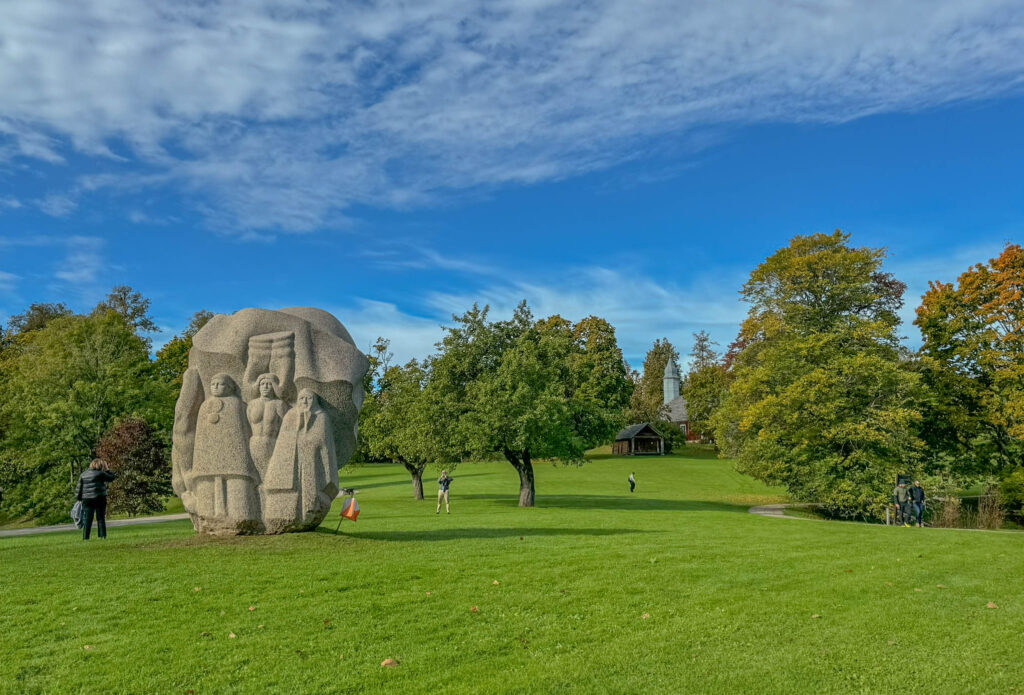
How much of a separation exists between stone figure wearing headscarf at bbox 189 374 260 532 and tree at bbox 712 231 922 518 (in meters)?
24.9

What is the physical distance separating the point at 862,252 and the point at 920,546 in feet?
76.6

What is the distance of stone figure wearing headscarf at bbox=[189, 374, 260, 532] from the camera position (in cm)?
1427

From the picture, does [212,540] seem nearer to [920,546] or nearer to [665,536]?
[665,536]

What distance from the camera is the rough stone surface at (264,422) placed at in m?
14.3

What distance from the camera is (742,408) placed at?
36.9m

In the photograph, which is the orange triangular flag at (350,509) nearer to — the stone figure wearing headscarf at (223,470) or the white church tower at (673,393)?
the stone figure wearing headscarf at (223,470)

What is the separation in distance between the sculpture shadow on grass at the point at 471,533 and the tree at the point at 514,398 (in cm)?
1070

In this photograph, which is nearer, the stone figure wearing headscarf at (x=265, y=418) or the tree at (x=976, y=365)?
the stone figure wearing headscarf at (x=265, y=418)

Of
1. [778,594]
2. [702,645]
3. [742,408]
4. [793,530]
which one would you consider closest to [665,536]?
[793,530]

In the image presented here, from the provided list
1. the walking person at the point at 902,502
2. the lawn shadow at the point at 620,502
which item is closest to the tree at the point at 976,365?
the walking person at the point at 902,502

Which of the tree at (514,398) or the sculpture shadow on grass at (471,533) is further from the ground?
the tree at (514,398)

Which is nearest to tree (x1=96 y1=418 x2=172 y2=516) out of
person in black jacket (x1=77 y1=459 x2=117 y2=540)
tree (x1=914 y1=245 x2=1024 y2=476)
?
person in black jacket (x1=77 y1=459 x2=117 y2=540)

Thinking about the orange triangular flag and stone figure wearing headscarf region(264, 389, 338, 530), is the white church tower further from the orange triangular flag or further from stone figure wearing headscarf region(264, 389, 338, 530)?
stone figure wearing headscarf region(264, 389, 338, 530)

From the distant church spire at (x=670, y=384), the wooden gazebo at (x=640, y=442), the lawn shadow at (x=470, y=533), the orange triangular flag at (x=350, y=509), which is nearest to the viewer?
the orange triangular flag at (x=350, y=509)
